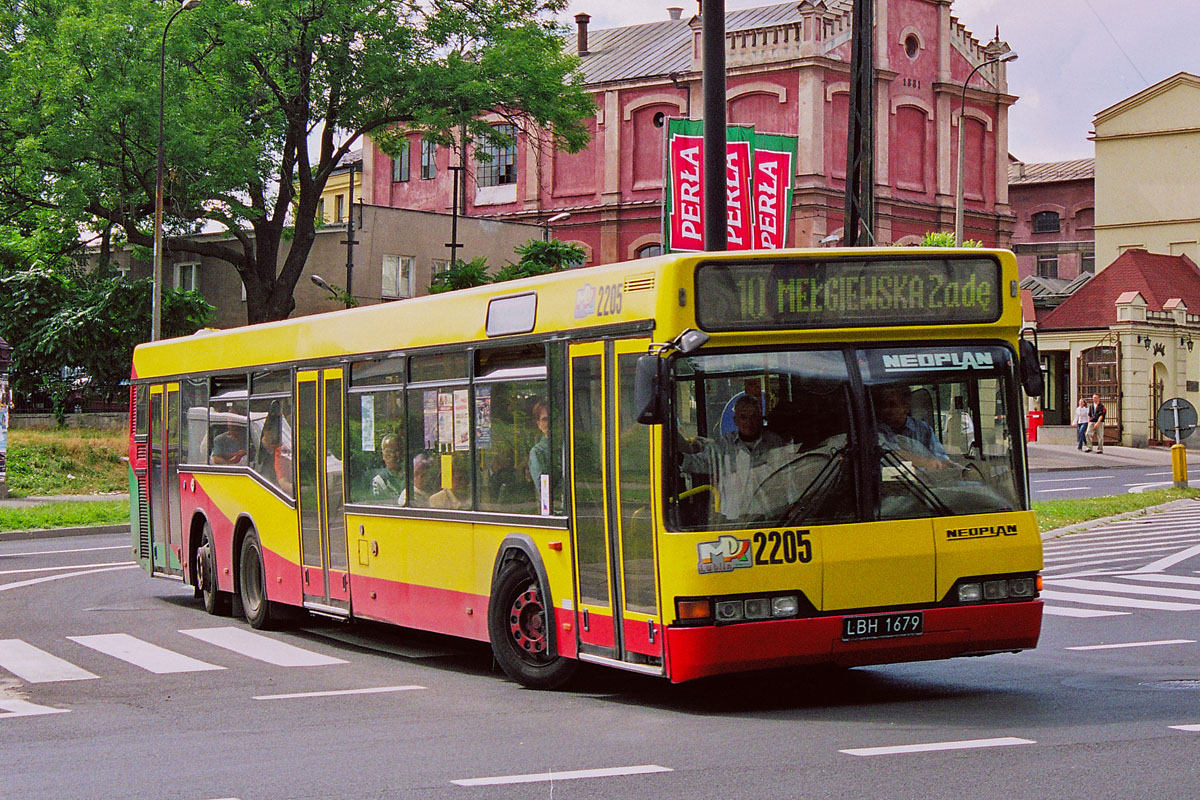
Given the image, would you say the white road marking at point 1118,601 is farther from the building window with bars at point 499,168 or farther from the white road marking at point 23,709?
the building window with bars at point 499,168

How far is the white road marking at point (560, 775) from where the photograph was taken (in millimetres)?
7383

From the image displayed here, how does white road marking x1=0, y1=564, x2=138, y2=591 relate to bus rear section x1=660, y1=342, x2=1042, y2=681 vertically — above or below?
below

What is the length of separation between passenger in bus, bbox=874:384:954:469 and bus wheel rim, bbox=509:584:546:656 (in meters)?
2.44

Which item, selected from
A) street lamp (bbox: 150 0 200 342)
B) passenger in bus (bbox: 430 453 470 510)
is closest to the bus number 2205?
passenger in bus (bbox: 430 453 470 510)

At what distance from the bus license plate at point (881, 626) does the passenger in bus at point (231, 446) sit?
24.5 ft

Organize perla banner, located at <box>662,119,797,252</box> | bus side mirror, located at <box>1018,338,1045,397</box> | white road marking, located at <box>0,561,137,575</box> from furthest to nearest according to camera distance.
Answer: white road marking, located at <box>0,561,137,575</box> → perla banner, located at <box>662,119,797,252</box> → bus side mirror, located at <box>1018,338,1045,397</box>

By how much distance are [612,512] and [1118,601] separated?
743 cm

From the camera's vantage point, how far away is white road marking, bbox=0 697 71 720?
993 centimetres

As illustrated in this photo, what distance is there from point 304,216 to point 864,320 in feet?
133

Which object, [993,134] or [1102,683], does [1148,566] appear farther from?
[993,134]

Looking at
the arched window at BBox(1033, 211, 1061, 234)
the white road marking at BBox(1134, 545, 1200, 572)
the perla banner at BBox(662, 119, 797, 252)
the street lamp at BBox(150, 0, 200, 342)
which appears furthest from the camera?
the arched window at BBox(1033, 211, 1061, 234)

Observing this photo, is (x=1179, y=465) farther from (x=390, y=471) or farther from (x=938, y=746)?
(x=938, y=746)

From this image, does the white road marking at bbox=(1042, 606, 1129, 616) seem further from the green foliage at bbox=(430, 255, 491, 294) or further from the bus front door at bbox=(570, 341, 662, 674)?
the green foliage at bbox=(430, 255, 491, 294)

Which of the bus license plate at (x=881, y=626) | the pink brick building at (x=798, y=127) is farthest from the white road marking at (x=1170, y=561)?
the pink brick building at (x=798, y=127)
